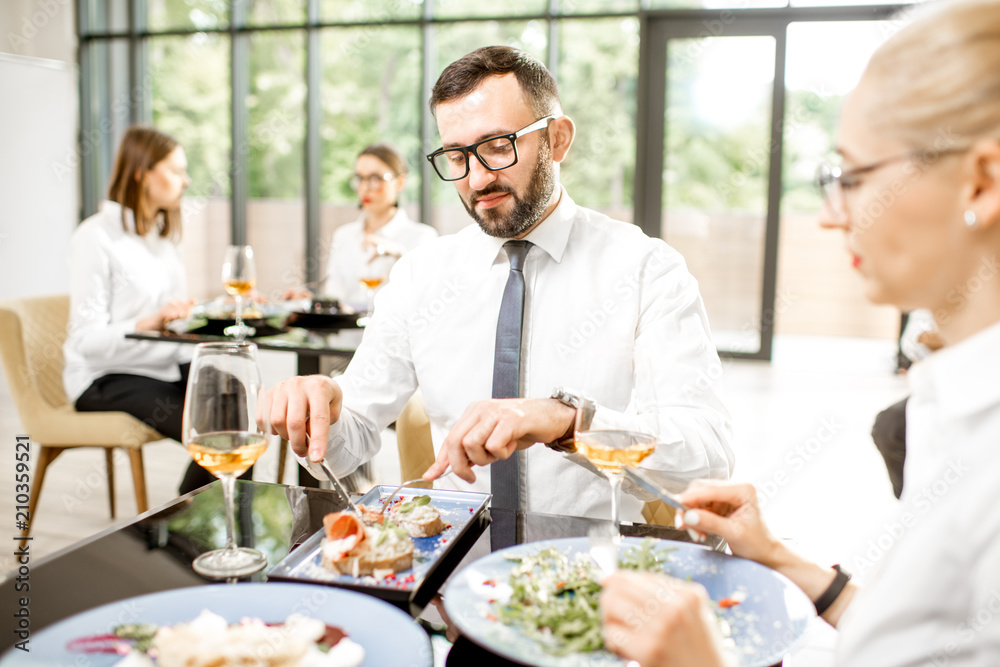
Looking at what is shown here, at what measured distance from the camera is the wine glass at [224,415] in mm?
986

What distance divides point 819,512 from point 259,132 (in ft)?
19.1

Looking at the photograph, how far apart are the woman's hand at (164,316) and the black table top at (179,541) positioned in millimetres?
1666

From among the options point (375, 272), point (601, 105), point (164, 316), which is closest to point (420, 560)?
point (164, 316)

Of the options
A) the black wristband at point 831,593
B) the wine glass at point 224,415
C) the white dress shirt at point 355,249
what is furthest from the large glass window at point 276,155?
the black wristband at point 831,593

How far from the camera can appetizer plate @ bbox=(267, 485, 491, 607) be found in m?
0.93

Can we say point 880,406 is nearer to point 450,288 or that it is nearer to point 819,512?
point 819,512

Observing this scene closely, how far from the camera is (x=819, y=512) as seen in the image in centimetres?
338

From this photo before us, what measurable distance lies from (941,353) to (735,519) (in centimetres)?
39

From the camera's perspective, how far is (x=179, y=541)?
1.09 m

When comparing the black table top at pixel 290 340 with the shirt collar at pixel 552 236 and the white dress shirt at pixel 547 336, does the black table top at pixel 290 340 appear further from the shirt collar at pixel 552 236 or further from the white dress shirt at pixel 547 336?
the shirt collar at pixel 552 236

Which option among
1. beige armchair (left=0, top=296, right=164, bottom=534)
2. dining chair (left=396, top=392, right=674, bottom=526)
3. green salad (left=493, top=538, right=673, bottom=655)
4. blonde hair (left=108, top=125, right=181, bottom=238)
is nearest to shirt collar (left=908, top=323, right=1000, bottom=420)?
green salad (left=493, top=538, right=673, bottom=655)

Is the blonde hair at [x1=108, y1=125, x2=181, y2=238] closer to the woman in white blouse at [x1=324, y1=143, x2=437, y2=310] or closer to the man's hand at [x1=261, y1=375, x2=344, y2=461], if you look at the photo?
the woman in white blouse at [x1=324, y1=143, x2=437, y2=310]

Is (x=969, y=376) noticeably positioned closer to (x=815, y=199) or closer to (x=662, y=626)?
(x=662, y=626)

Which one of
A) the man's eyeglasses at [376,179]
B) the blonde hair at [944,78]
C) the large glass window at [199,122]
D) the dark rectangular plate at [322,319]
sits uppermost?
the large glass window at [199,122]
